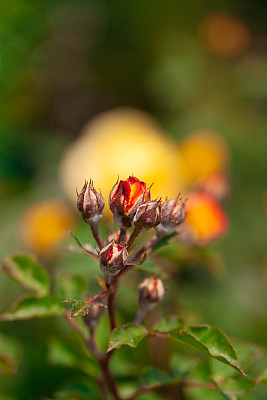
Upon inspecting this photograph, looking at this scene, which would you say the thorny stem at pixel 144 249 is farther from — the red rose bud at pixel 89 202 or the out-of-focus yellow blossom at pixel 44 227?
the out-of-focus yellow blossom at pixel 44 227

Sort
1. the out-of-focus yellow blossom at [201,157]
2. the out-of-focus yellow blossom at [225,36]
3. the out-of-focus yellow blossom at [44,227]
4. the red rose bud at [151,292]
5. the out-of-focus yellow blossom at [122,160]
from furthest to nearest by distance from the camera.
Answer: the out-of-focus yellow blossom at [225,36] < the out-of-focus yellow blossom at [201,157] < the out-of-focus yellow blossom at [44,227] < the out-of-focus yellow blossom at [122,160] < the red rose bud at [151,292]

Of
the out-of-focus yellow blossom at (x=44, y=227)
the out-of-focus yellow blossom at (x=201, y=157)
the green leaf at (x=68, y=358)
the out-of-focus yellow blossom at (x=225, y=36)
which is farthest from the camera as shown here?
the out-of-focus yellow blossom at (x=225, y=36)

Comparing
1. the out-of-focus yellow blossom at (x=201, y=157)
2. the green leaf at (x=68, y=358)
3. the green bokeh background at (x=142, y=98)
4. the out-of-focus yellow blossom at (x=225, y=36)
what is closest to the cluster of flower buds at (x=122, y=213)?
the green leaf at (x=68, y=358)

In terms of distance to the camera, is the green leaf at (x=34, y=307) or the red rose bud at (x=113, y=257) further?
the green leaf at (x=34, y=307)

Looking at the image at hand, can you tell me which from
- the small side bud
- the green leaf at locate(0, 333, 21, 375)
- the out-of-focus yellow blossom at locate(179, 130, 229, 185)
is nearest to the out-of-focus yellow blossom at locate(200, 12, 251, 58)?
the out-of-focus yellow blossom at locate(179, 130, 229, 185)

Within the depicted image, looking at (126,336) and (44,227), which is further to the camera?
(44,227)

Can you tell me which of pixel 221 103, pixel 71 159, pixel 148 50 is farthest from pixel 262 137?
pixel 71 159

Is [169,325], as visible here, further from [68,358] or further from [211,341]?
[68,358]

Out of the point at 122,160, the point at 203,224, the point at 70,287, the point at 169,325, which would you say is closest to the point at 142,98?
the point at 122,160
